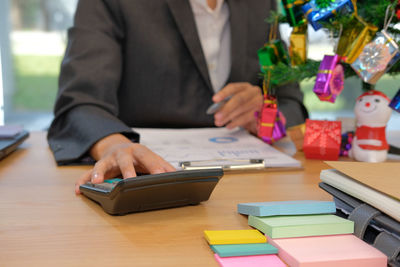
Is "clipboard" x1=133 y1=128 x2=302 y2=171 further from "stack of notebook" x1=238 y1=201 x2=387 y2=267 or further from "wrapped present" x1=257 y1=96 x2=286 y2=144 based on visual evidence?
"stack of notebook" x1=238 y1=201 x2=387 y2=267

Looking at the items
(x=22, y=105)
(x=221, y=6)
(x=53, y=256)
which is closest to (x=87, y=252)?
(x=53, y=256)

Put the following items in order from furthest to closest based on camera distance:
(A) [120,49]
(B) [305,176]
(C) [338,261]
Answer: (A) [120,49]
(B) [305,176]
(C) [338,261]

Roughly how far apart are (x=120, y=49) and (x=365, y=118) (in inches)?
25.1

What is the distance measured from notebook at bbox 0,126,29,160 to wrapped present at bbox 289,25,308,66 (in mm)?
559

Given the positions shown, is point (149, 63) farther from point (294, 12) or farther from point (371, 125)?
point (371, 125)

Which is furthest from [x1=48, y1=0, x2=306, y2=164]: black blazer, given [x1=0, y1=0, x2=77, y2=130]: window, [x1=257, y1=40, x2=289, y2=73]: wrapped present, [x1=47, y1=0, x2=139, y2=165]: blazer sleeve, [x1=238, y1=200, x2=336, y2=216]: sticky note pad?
[x1=0, y1=0, x2=77, y2=130]: window

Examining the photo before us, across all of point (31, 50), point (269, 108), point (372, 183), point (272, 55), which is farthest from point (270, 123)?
point (31, 50)

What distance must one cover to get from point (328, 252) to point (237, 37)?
883 millimetres

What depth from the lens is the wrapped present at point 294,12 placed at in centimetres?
83

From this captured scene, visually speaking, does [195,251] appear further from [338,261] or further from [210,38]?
[210,38]

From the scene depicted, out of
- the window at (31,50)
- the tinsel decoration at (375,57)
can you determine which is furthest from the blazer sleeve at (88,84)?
the window at (31,50)

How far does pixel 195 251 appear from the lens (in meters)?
0.45

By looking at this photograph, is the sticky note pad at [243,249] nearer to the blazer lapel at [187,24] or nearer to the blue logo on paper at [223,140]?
the blue logo on paper at [223,140]

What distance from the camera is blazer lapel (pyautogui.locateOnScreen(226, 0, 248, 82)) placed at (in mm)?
1223
